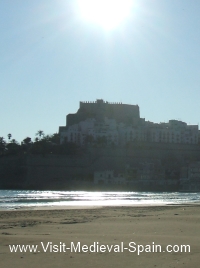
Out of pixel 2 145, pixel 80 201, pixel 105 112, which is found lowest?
pixel 80 201

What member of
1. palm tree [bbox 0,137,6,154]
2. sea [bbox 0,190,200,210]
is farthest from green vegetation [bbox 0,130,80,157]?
sea [bbox 0,190,200,210]

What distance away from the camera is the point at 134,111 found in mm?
139625

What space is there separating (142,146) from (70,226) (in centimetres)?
8809

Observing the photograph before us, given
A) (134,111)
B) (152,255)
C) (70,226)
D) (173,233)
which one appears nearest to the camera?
(152,255)

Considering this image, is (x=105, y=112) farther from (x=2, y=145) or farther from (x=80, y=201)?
(x=80, y=201)

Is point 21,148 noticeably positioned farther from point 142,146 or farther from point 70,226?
point 70,226

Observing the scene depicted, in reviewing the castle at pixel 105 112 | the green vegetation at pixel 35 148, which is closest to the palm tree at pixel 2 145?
the green vegetation at pixel 35 148

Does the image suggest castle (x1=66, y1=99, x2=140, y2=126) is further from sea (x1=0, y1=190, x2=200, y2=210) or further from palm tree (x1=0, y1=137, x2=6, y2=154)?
sea (x1=0, y1=190, x2=200, y2=210)

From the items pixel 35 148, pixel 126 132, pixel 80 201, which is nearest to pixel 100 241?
pixel 80 201

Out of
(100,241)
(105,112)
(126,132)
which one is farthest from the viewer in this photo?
(105,112)

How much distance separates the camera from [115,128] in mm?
123875

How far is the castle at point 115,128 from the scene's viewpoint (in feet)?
392

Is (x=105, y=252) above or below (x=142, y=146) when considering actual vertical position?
below

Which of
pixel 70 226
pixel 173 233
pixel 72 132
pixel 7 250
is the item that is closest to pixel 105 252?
pixel 7 250
